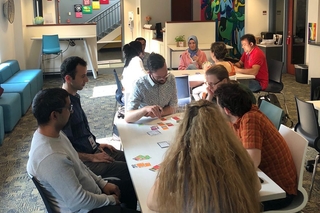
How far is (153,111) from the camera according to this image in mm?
3096

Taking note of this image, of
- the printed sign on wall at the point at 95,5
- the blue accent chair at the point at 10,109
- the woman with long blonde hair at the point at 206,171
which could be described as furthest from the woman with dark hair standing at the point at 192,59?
the printed sign on wall at the point at 95,5

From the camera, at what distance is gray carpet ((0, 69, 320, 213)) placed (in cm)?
346

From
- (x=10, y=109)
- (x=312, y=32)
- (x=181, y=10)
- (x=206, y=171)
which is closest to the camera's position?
(x=206, y=171)

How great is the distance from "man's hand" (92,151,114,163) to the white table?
0.19 metres

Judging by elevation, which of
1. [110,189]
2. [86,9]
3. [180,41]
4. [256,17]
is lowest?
[110,189]

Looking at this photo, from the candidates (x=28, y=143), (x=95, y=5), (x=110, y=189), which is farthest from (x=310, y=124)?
(x=95, y=5)

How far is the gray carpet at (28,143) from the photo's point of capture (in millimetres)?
3455

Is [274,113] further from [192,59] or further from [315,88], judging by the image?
[192,59]

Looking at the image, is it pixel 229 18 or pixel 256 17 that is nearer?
pixel 256 17

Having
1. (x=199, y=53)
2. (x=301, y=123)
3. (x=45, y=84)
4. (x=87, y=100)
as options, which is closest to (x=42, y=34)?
(x=45, y=84)

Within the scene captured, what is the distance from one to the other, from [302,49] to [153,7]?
16.0 feet

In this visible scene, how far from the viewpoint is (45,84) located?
9.20 meters

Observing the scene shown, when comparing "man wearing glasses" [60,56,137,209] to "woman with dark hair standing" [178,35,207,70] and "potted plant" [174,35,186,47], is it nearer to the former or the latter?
"woman with dark hair standing" [178,35,207,70]

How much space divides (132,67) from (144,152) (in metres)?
2.64
